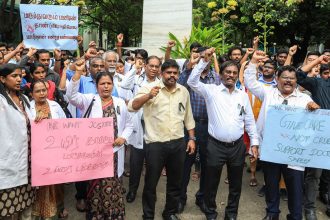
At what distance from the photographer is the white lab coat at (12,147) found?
132 inches

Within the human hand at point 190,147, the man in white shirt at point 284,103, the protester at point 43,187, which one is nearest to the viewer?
the protester at point 43,187

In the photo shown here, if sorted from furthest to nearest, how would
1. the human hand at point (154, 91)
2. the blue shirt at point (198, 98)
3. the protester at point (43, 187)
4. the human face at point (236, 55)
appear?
1. the human face at point (236, 55)
2. the blue shirt at point (198, 98)
3. the protester at point (43, 187)
4. the human hand at point (154, 91)

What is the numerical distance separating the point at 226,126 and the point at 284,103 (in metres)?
0.76

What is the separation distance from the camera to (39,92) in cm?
377

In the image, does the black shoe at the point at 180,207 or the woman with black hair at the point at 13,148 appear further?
the black shoe at the point at 180,207

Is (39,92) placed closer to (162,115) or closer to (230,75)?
(162,115)

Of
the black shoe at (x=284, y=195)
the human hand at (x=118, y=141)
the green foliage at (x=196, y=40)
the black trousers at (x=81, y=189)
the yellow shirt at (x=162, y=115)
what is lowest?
the black shoe at (x=284, y=195)

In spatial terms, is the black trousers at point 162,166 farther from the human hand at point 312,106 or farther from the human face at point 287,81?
the human hand at point 312,106

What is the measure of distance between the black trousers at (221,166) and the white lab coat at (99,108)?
105 cm

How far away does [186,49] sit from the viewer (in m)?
7.81

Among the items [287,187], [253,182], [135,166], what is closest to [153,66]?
[135,166]

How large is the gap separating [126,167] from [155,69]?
2535mm

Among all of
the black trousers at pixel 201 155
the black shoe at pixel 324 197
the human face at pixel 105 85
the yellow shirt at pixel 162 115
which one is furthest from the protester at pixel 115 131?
the black shoe at pixel 324 197

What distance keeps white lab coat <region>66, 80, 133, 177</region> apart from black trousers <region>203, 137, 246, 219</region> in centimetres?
105
